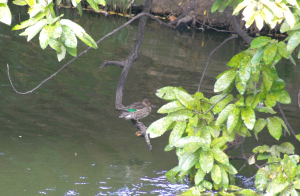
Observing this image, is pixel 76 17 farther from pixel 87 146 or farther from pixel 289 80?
pixel 87 146

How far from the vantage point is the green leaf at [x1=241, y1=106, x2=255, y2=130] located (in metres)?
2.78

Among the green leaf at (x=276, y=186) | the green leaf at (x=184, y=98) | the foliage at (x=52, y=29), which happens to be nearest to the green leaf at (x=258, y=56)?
the green leaf at (x=184, y=98)

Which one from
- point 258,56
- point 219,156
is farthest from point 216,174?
point 258,56

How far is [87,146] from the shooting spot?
5.76m

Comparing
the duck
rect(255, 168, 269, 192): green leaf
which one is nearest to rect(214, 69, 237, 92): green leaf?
rect(255, 168, 269, 192): green leaf

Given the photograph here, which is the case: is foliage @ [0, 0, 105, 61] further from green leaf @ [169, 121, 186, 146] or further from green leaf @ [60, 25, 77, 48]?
green leaf @ [169, 121, 186, 146]

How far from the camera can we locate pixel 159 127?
9.10 feet

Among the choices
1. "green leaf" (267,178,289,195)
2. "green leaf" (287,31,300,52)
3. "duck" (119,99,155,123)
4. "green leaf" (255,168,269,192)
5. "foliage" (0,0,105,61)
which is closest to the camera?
"foliage" (0,0,105,61)

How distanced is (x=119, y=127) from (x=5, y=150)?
2.04 meters

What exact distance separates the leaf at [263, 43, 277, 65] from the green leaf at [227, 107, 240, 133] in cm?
44

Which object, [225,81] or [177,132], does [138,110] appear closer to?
[177,132]

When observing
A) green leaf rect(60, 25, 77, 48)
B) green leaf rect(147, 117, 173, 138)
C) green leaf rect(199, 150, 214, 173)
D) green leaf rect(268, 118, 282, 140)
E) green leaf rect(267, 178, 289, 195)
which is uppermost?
green leaf rect(60, 25, 77, 48)

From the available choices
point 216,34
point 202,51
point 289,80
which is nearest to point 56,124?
point 289,80

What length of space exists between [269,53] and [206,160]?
0.94 meters
